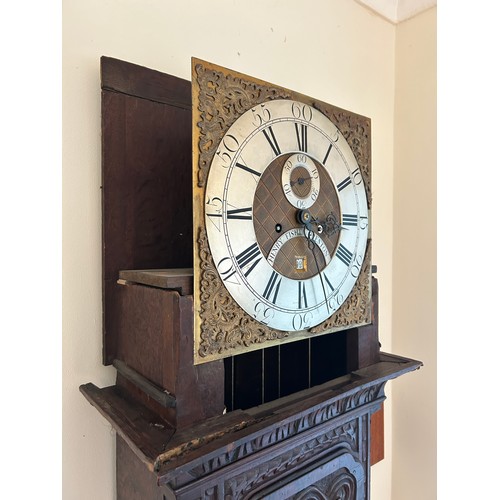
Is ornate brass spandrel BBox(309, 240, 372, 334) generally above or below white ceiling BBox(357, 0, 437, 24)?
below

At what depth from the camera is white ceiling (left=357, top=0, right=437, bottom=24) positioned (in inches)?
51.8

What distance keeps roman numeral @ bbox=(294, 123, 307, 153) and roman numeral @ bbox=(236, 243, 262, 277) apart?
8.6 inches

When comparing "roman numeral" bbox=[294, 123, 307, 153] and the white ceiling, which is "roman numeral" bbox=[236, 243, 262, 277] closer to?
"roman numeral" bbox=[294, 123, 307, 153]

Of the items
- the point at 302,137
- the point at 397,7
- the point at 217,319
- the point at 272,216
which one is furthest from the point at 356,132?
the point at 397,7

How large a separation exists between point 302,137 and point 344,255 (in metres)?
0.25

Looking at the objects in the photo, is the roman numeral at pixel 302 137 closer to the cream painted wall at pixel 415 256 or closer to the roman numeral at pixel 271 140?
the roman numeral at pixel 271 140

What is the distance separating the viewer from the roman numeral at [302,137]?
2.31 feet

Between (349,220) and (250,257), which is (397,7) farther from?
(250,257)

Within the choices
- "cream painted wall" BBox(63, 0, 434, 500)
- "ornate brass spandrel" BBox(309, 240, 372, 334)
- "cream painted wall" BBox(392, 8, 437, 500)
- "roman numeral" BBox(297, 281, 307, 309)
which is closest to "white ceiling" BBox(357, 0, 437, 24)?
"cream painted wall" BBox(392, 8, 437, 500)

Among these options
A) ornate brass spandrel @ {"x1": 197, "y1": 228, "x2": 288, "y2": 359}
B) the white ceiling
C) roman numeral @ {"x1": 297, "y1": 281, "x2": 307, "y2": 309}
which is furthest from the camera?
the white ceiling

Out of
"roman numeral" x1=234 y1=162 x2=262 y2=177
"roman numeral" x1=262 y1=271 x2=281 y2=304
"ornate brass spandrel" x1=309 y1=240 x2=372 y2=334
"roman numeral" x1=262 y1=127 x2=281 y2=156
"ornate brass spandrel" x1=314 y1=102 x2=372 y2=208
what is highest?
"ornate brass spandrel" x1=314 y1=102 x2=372 y2=208

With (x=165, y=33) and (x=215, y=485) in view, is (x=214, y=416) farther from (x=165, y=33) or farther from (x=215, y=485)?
(x=165, y=33)
